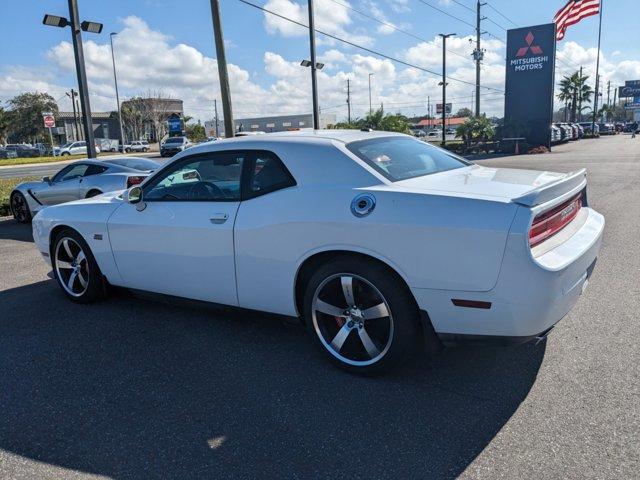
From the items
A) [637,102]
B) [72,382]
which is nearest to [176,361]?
[72,382]

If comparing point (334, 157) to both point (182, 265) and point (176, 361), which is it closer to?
point (182, 265)

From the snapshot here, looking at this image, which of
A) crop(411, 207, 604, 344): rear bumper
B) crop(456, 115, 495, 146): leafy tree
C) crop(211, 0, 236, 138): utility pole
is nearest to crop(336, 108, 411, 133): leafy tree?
crop(456, 115, 495, 146): leafy tree

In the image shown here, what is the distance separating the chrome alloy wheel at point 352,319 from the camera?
325cm

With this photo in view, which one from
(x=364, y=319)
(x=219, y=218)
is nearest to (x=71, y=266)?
(x=219, y=218)

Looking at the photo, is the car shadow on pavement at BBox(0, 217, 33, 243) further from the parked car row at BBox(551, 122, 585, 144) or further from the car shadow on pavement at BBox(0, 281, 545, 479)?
the parked car row at BBox(551, 122, 585, 144)

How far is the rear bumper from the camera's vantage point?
272 cm

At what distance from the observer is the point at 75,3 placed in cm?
1243

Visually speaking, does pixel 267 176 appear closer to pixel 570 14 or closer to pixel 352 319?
pixel 352 319

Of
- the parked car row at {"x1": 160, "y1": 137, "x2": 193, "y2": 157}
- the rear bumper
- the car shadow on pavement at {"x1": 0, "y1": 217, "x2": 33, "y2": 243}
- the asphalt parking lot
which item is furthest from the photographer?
the parked car row at {"x1": 160, "y1": 137, "x2": 193, "y2": 157}

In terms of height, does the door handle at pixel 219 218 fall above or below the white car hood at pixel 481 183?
below

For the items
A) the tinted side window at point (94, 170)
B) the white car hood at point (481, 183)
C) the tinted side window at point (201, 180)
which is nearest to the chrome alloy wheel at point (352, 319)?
the white car hood at point (481, 183)

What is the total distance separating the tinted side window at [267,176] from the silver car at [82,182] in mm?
5867

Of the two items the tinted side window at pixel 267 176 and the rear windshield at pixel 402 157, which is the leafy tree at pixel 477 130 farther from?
the tinted side window at pixel 267 176

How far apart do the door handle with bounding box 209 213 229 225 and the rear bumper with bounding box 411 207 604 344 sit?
149 cm
